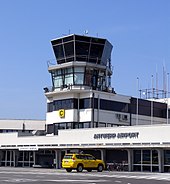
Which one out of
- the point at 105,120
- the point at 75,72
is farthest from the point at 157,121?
the point at 75,72

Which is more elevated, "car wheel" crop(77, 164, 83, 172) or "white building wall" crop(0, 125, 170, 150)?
"white building wall" crop(0, 125, 170, 150)

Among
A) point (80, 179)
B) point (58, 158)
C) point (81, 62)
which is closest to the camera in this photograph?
point (80, 179)

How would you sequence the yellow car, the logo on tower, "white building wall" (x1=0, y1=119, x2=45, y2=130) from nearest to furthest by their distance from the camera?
the yellow car
the logo on tower
"white building wall" (x1=0, y1=119, x2=45, y2=130)

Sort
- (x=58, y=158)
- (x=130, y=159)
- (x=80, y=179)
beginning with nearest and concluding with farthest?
1. (x=80, y=179)
2. (x=130, y=159)
3. (x=58, y=158)

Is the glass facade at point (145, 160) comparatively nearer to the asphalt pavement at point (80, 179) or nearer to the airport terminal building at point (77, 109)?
the airport terminal building at point (77, 109)

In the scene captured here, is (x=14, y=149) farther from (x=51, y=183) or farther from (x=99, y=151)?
(x=51, y=183)

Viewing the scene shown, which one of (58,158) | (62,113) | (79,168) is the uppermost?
(62,113)

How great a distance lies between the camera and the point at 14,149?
61.9m

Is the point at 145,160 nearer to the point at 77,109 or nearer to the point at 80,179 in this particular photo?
the point at 77,109

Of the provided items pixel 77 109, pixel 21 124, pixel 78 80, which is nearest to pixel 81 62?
pixel 78 80

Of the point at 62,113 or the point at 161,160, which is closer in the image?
the point at 161,160

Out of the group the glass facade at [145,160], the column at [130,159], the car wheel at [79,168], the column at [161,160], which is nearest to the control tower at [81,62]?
Answer: the column at [130,159]

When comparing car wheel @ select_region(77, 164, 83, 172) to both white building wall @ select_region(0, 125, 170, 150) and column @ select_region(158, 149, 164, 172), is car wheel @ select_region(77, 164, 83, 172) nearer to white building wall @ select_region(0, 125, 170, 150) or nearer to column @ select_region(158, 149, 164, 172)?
white building wall @ select_region(0, 125, 170, 150)

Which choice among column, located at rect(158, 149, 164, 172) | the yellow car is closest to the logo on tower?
the yellow car
